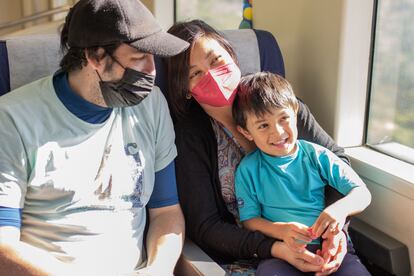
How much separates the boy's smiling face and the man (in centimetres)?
28

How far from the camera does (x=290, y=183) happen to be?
5.84 ft

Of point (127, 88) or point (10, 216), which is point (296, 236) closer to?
point (127, 88)

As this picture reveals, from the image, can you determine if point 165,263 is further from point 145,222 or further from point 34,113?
point 34,113

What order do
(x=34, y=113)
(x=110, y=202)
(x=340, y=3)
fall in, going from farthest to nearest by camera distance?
(x=340, y=3) < (x=110, y=202) < (x=34, y=113)

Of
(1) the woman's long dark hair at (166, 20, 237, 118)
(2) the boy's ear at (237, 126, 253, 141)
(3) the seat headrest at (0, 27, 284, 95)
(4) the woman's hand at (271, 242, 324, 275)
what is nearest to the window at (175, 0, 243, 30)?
(1) the woman's long dark hair at (166, 20, 237, 118)

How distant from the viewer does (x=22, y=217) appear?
1543mm

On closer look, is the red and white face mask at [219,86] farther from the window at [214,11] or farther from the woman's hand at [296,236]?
the window at [214,11]

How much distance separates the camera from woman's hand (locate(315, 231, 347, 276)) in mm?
1639

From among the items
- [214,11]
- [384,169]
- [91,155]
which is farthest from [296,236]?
[214,11]

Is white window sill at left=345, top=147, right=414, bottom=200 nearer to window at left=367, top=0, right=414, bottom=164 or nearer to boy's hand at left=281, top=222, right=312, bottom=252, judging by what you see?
window at left=367, top=0, right=414, bottom=164

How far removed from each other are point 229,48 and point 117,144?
0.53m

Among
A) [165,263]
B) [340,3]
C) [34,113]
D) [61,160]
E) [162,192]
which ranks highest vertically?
[340,3]

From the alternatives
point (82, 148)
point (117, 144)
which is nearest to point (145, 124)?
point (117, 144)

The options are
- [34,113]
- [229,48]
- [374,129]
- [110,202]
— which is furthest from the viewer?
[374,129]
